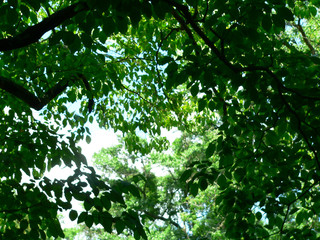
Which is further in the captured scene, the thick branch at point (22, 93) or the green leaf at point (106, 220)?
the thick branch at point (22, 93)

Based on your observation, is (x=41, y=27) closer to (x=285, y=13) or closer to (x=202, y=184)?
(x=285, y=13)

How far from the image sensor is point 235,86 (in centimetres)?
278

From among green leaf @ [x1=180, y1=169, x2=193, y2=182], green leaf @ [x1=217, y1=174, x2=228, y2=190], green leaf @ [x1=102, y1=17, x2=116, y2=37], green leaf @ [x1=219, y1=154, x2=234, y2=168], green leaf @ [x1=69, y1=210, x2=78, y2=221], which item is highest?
green leaf @ [x1=102, y1=17, x2=116, y2=37]

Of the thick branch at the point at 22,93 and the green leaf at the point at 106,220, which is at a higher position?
the thick branch at the point at 22,93

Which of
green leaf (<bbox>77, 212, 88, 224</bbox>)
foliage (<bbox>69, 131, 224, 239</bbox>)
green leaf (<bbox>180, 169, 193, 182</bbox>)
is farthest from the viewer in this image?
foliage (<bbox>69, 131, 224, 239</bbox>)

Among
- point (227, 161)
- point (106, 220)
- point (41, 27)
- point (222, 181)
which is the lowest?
point (106, 220)

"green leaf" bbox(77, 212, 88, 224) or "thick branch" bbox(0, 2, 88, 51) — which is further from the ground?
"thick branch" bbox(0, 2, 88, 51)

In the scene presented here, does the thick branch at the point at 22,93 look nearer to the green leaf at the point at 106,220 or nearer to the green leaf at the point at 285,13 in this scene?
the green leaf at the point at 106,220

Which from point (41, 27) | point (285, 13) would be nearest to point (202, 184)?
point (285, 13)

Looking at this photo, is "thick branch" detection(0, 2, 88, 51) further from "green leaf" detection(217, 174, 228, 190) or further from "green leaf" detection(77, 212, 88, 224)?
"green leaf" detection(217, 174, 228, 190)

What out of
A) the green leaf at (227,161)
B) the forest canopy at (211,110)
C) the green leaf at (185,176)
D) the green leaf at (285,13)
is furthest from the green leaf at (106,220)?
the green leaf at (285,13)

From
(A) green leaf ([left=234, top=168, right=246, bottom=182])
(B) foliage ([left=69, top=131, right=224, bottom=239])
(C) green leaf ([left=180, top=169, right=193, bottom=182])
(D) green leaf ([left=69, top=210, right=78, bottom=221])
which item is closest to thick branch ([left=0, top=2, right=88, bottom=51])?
(D) green leaf ([left=69, top=210, right=78, bottom=221])

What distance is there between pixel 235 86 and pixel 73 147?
142 cm

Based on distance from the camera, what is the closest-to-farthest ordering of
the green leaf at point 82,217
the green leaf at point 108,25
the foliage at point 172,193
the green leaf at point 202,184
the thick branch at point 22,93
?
the green leaf at point 108,25
the green leaf at point 82,217
the green leaf at point 202,184
the thick branch at point 22,93
the foliage at point 172,193
